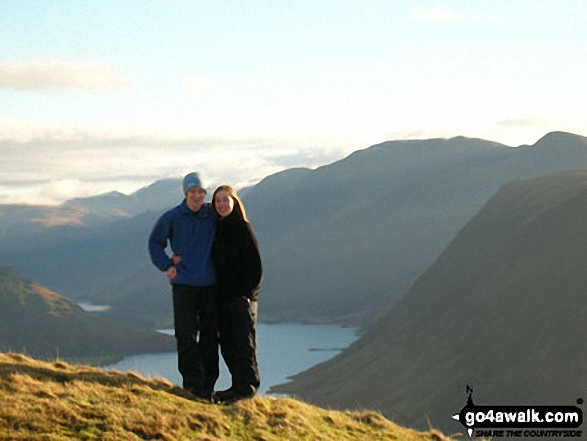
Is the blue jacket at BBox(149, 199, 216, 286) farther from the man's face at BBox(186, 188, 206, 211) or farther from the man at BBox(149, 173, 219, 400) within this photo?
the man's face at BBox(186, 188, 206, 211)

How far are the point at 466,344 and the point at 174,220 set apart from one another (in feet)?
418

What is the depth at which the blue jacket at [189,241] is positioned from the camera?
1541 cm

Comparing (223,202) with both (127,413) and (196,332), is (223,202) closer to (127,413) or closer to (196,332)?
(196,332)

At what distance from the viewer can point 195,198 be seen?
50.1 ft

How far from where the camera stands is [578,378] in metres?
102

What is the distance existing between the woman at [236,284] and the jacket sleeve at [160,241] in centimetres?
89

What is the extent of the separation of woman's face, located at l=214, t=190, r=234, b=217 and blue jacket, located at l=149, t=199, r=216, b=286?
1.20 feet

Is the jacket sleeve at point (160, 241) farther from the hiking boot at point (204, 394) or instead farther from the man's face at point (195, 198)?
the hiking boot at point (204, 394)

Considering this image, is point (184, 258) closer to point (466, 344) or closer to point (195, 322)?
point (195, 322)

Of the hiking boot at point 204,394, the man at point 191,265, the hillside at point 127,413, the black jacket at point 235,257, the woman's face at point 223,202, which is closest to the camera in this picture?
the hillside at point 127,413

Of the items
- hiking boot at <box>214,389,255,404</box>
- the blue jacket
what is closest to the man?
the blue jacket

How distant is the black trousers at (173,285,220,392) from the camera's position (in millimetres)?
15430

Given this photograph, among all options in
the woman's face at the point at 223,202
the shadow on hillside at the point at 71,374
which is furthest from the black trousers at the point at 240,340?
the woman's face at the point at 223,202

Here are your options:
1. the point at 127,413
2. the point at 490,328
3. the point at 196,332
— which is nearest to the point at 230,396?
the point at 196,332
